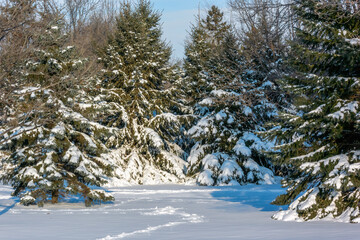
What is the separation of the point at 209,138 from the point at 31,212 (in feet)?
49.6

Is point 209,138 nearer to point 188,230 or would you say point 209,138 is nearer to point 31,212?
point 31,212

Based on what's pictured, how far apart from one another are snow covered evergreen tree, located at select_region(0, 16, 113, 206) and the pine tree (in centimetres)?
780

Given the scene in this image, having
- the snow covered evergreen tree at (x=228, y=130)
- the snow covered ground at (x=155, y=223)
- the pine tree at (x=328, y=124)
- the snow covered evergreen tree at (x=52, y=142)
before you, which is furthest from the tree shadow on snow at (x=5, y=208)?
the snow covered evergreen tree at (x=228, y=130)

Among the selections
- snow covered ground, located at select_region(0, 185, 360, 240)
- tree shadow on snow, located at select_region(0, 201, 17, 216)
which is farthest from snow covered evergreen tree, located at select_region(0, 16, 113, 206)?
snow covered ground, located at select_region(0, 185, 360, 240)

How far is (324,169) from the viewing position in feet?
32.0

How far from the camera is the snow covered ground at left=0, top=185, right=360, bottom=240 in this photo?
8605 millimetres

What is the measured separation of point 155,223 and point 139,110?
18.2m

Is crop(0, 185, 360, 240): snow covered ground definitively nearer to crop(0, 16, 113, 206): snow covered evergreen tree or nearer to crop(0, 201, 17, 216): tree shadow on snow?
crop(0, 201, 17, 216): tree shadow on snow

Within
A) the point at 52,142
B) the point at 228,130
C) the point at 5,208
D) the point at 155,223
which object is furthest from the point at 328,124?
the point at 228,130

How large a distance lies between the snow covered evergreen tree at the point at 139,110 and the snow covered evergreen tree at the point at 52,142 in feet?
36.4

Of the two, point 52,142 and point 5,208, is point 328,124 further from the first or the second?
point 5,208

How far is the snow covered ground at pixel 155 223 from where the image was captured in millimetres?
8605

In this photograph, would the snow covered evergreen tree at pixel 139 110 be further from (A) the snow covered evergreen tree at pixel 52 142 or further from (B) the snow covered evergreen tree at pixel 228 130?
(A) the snow covered evergreen tree at pixel 52 142

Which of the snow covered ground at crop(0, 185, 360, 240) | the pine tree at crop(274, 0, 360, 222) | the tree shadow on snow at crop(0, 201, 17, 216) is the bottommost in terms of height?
the snow covered ground at crop(0, 185, 360, 240)
